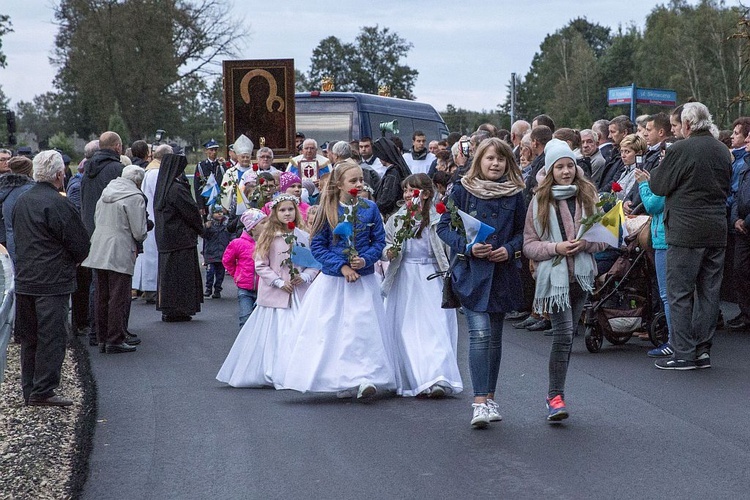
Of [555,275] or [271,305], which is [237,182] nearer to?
[271,305]

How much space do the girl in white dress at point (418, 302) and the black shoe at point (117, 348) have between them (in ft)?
11.9

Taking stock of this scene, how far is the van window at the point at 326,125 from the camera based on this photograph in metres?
25.2

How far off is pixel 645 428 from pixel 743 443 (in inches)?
26.7

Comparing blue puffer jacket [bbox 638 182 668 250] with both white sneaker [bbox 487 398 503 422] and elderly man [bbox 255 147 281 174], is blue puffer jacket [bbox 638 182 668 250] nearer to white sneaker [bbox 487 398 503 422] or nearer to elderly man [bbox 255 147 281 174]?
white sneaker [bbox 487 398 503 422]

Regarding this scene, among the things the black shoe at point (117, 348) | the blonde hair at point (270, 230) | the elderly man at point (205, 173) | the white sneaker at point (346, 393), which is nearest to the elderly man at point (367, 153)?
the elderly man at point (205, 173)

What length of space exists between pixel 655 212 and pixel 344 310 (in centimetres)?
330

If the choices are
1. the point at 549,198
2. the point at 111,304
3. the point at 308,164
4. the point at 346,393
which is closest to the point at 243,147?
the point at 308,164

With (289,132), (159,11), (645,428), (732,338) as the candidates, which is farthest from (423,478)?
(159,11)

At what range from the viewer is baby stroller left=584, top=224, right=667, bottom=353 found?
11102mm

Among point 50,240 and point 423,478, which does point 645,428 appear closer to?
point 423,478

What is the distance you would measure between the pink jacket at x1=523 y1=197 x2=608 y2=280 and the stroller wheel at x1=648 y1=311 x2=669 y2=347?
3625 millimetres

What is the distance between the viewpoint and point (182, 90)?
64.2m

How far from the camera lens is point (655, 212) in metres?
10.6

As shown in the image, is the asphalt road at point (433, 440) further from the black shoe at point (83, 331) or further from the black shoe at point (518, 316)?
the black shoe at point (518, 316)
